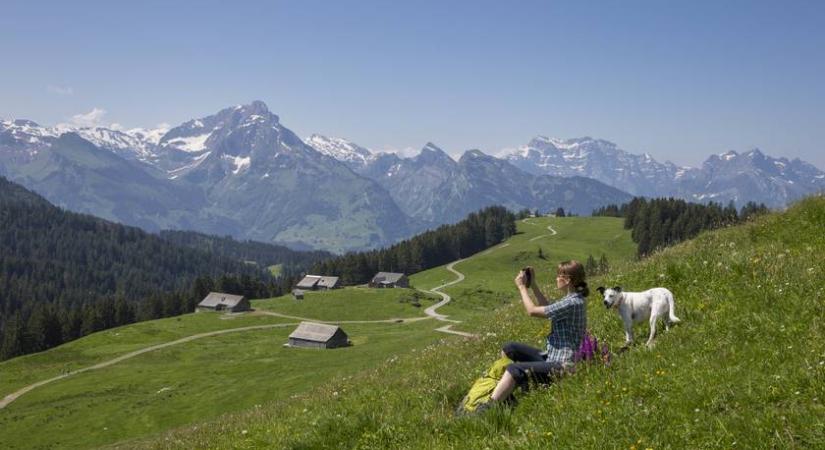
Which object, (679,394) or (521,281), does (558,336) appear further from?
(679,394)

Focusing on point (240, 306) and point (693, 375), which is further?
point (240, 306)

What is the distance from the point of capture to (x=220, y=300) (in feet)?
479

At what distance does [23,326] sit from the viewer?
441 feet

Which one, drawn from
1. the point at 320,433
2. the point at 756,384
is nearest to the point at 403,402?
the point at 320,433

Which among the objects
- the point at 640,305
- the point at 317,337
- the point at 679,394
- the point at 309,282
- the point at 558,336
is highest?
the point at 309,282

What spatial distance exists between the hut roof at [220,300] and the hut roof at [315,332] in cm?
4644

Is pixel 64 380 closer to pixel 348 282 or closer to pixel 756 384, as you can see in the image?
pixel 756 384

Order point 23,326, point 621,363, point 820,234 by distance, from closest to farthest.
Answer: point 621,363 → point 820,234 → point 23,326

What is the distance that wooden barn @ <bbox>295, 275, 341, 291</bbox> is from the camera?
17362 cm

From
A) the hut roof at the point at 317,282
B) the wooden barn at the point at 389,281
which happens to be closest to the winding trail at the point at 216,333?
the wooden barn at the point at 389,281

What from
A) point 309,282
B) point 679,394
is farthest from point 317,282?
point 679,394

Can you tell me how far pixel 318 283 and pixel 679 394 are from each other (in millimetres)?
169725

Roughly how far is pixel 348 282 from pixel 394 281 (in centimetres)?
3176

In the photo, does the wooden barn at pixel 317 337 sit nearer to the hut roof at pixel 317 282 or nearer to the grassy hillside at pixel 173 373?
the grassy hillside at pixel 173 373
